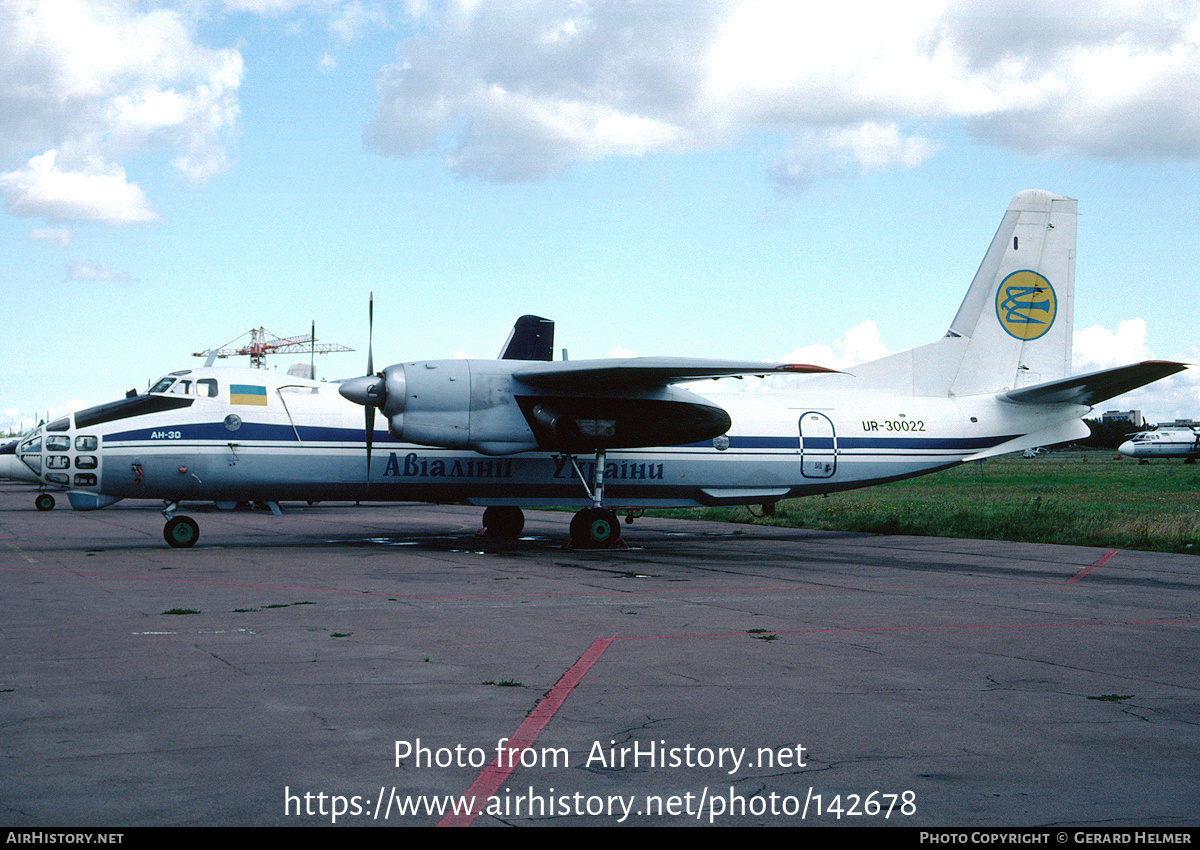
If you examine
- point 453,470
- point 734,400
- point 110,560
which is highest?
point 734,400

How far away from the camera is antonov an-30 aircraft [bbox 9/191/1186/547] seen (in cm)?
1873

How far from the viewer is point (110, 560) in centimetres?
1684

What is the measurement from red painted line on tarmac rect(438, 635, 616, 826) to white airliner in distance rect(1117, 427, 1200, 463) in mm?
91364

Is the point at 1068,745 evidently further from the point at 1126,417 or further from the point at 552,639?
the point at 1126,417

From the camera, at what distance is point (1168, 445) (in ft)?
280

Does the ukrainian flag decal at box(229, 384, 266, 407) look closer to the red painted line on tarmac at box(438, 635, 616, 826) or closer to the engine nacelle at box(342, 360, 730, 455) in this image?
the engine nacelle at box(342, 360, 730, 455)

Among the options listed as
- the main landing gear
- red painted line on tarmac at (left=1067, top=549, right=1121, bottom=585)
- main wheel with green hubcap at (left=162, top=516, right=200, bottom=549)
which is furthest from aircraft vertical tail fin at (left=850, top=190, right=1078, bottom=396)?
main wheel with green hubcap at (left=162, top=516, right=200, bottom=549)

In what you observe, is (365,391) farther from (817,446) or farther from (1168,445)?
(1168,445)

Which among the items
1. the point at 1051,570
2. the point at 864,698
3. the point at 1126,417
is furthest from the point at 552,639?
the point at 1126,417

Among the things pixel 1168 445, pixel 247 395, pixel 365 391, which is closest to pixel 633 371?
pixel 365 391

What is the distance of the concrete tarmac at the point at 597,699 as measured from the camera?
485cm

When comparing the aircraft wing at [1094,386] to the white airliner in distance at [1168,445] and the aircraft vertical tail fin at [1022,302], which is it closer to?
the aircraft vertical tail fin at [1022,302]

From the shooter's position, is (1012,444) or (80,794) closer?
(80,794)

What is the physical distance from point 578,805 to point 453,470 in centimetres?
1608
